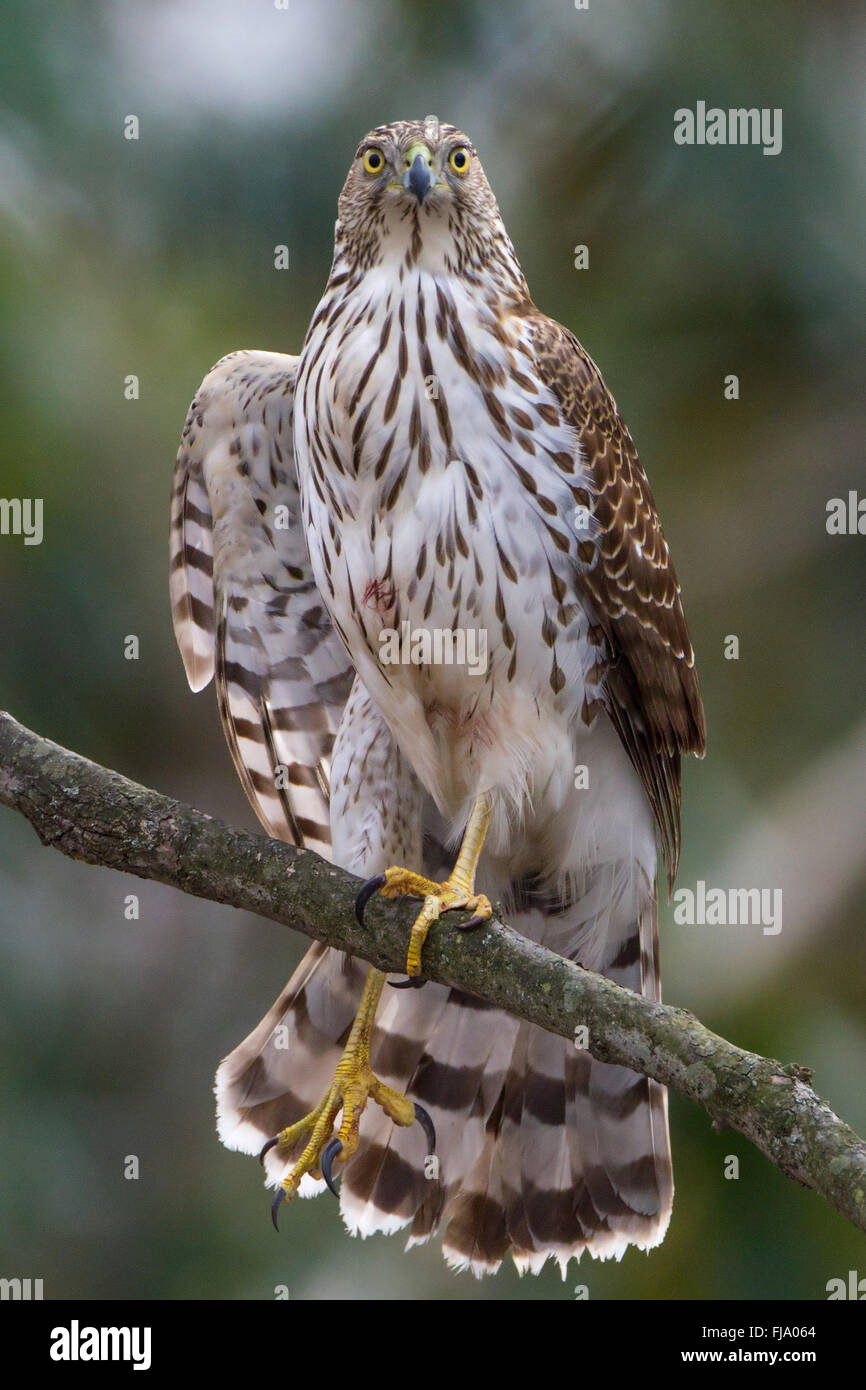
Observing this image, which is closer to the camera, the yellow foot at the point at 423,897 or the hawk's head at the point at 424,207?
the yellow foot at the point at 423,897

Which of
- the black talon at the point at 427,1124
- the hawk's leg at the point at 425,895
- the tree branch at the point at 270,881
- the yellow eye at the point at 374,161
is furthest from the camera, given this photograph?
the black talon at the point at 427,1124

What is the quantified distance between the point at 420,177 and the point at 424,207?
101mm

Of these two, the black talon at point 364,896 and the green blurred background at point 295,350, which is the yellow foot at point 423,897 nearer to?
the black talon at point 364,896

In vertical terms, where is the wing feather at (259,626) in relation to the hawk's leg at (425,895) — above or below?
above

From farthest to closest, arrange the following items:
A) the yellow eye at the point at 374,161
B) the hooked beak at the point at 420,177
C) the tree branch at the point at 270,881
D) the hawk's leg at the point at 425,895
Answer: the yellow eye at the point at 374,161 → the hooked beak at the point at 420,177 → the hawk's leg at the point at 425,895 → the tree branch at the point at 270,881

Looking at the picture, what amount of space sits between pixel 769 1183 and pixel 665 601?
236 centimetres

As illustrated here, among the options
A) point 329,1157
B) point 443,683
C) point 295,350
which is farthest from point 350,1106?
point 295,350

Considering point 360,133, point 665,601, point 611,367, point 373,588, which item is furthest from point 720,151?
point 373,588

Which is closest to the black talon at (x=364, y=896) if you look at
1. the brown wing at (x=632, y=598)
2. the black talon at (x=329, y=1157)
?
the black talon at (x=329, y=1157)

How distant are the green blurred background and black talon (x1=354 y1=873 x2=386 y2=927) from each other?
2239 millimetres

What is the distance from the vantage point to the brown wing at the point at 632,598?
3.41 metres

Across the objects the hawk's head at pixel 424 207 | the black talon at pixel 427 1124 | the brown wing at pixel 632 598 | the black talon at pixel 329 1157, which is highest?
the hawk's head at pixel 424 207

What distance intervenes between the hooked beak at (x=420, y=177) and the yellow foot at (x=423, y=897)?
1396 millimetres

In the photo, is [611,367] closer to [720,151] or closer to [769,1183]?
[720,151]
